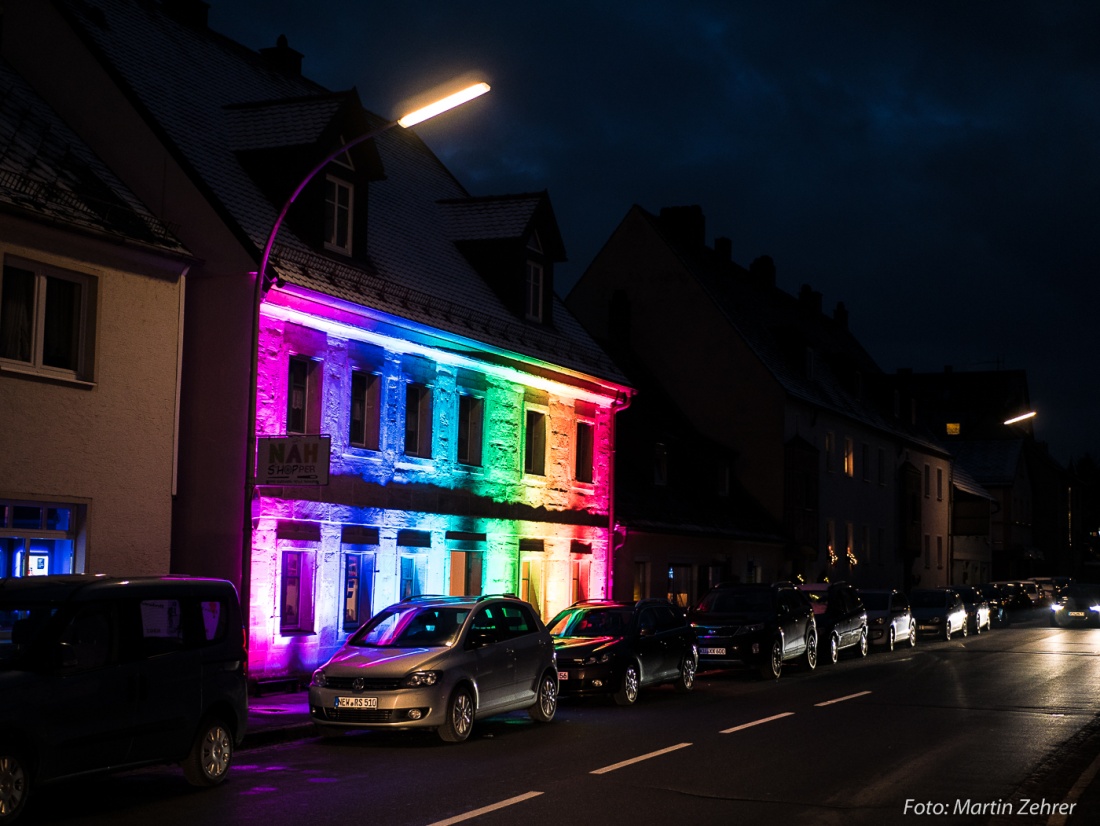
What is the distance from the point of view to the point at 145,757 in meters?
11.6

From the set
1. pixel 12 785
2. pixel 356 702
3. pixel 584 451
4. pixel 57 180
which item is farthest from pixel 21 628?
pixel 584 451

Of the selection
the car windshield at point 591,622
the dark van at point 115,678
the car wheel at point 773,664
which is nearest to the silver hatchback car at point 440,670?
the dark van at point 115,678

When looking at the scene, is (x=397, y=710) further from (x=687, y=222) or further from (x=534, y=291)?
(x=687, y=222)

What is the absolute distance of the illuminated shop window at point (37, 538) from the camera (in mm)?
17344

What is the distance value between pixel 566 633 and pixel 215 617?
382 inches

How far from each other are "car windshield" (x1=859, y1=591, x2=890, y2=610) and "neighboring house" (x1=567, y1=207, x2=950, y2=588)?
7.81 m

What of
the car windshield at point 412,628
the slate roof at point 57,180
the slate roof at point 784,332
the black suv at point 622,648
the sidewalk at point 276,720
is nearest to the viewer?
the sidewalk at point 276,720

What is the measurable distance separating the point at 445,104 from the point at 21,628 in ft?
29.1

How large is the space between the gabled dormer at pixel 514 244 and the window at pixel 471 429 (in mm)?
3077

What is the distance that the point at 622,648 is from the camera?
2062cm

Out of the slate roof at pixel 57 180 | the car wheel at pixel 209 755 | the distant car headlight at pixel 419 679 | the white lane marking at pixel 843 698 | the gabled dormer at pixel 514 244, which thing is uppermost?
the gabled dormer at pixel 514 244

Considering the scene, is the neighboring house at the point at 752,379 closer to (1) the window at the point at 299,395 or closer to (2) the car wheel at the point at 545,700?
(1) the window at the point at 299,395

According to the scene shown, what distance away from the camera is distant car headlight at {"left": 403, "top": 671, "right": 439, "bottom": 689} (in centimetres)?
1527

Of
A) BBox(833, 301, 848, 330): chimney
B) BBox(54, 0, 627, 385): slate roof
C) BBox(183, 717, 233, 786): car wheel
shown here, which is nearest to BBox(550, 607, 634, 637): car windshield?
BBox(54, 0, 627, 385): slate roof
